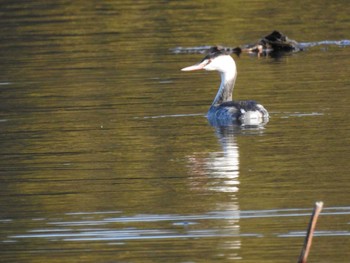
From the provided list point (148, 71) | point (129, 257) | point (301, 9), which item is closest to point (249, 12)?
point (301, 9)

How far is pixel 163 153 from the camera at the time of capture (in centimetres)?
1465

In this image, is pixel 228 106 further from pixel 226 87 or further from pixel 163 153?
pixel 163 153

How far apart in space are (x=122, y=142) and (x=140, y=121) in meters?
1.42

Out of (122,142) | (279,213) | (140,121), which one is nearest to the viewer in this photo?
(279,213)

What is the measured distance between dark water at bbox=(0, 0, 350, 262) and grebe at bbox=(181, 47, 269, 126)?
8.7 inches

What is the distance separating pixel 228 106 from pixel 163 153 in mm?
2864

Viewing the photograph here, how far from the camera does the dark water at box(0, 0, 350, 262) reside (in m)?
10.5

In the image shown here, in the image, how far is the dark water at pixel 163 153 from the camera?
10.5 meters

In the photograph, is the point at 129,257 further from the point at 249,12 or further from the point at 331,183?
the point at 249,12

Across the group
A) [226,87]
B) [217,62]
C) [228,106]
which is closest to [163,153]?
[228,106]

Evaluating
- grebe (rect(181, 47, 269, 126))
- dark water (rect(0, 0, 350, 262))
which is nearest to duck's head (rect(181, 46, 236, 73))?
grebe (rect(181, 47, 269, 126))

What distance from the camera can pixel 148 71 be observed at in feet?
72.0

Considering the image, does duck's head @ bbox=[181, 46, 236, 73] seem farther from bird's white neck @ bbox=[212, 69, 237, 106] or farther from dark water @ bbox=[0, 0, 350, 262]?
dark water @ bbox=[0, 0, 350, 262]

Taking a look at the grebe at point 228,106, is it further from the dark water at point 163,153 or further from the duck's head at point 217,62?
the dark water at point 163,153
